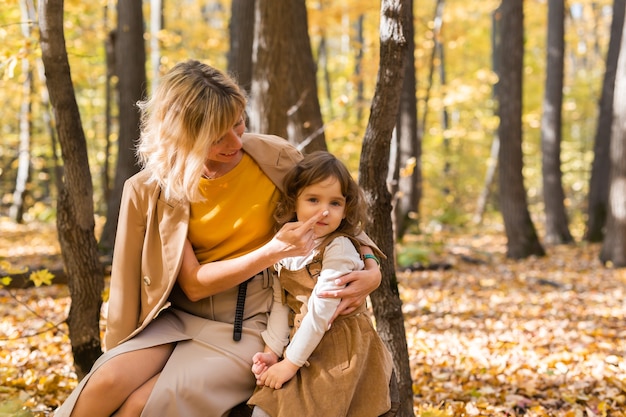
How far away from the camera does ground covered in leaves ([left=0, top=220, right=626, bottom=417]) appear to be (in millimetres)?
3688

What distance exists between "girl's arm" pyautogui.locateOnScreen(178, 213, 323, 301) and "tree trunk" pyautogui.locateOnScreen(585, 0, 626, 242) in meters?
10.1

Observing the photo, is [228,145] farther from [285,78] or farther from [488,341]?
[488,341]

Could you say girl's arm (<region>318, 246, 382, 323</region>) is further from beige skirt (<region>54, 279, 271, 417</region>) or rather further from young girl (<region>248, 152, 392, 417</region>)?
beige skirt (<region>54, 279, 271, 417</region>)

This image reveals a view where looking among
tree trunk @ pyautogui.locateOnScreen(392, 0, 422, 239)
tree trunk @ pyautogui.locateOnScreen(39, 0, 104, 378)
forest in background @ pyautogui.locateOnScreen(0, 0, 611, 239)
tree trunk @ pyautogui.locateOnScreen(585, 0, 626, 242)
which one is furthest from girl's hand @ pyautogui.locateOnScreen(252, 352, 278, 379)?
tree trunk @ pyautogui.locateOnScreen(585, 0, 626, 242)

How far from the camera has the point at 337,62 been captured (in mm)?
22219

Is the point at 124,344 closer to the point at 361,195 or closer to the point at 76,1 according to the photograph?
the point at 361,195

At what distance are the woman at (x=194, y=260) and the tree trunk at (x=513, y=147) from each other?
24.5 feet

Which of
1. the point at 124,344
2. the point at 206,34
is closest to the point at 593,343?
the point at 124,344

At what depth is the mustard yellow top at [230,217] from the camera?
2.56 m

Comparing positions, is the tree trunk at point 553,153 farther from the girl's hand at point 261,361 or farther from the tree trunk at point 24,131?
the girl's hand at point 261,361

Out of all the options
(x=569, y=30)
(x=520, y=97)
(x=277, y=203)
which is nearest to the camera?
(x=277, y=203)

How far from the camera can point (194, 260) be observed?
2.53m

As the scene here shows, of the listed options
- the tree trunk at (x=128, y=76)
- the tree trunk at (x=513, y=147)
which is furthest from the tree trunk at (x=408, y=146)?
the tree trunk at (x=128, y=76)

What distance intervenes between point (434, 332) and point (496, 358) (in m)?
0.88
